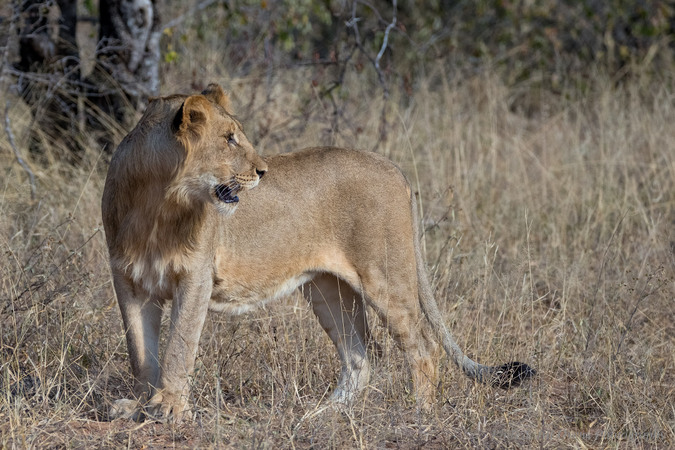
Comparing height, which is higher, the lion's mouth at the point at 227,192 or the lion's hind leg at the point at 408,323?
the lion's mouth at the point at 227,192

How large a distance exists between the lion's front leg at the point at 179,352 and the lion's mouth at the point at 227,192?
0.32 m

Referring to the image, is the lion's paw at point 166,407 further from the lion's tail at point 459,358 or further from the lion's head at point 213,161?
the lion's tail at point 459,358

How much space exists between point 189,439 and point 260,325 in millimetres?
1286

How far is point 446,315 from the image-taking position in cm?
474

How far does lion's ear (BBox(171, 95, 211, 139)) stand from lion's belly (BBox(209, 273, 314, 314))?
0.69m

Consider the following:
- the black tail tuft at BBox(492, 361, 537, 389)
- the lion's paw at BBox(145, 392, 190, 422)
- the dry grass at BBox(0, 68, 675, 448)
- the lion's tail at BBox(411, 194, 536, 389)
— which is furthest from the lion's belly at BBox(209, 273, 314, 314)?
the black tail tuft at BBox(492, 361, 537, 389)

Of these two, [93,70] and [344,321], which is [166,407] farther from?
[93,70]

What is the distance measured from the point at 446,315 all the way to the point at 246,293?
1254 millimetres

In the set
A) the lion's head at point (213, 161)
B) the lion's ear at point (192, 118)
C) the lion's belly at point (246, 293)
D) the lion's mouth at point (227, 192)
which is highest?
the lion's ear at point (192, 118)

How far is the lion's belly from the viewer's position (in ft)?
12.8

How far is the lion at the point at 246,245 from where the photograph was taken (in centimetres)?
357

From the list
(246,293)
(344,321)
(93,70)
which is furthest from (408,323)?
(93,70)

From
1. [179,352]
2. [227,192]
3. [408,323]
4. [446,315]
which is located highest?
[227,192]

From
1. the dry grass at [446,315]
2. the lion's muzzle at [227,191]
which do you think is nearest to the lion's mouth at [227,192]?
the lion's muzzle at [227,191]
